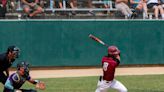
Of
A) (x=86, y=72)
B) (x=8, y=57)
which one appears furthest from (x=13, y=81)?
(x=86, y=72)

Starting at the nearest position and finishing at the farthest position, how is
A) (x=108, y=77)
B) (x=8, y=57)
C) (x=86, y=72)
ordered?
1. (x=8, y=57)
2. (x=108, y=77)
3. (x=86, y=72)

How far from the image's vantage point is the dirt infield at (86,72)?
2025 cm

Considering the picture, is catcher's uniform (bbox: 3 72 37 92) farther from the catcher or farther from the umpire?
the umpire

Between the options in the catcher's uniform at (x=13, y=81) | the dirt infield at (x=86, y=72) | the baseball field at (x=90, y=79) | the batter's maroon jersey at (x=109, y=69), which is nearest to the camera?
the catcher's uniform at (x=13, y=81)

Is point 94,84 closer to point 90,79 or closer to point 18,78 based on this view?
point 90,79

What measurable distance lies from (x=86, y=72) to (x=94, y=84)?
5.01 metres

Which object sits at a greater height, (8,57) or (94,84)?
(8,57)

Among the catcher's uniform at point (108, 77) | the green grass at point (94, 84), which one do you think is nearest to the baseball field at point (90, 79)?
the green grass at point (94, 84)

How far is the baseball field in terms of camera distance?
1515 cm

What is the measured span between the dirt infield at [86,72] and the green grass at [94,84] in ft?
5.99

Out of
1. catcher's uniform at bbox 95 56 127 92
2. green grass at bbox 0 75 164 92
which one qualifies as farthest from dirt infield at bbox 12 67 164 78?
catcher's uniform at bbox 95 56 127 92

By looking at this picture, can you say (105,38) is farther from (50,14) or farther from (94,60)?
(50,14)

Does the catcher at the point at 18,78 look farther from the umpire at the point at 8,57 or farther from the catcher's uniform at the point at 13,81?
the umpire at the point at 8,57

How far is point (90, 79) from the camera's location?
18172 millimetres
